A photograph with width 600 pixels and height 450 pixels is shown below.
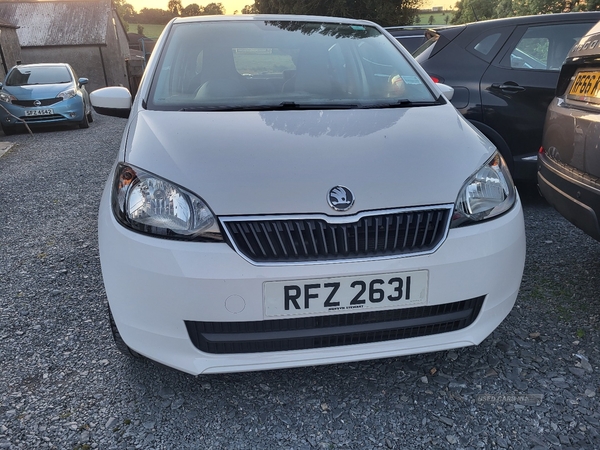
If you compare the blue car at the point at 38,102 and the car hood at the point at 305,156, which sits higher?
the car hood at the point at 305,156

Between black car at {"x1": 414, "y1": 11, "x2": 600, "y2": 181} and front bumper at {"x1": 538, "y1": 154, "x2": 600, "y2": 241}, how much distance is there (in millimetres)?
1332

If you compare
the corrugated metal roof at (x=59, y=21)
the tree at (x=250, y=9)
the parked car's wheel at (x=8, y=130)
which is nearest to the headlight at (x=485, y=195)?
the parked car's wheel at (x=8, y=130)

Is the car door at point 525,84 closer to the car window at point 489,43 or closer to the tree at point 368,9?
the car window at point 489,43

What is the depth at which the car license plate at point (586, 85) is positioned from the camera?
2314 millimetres

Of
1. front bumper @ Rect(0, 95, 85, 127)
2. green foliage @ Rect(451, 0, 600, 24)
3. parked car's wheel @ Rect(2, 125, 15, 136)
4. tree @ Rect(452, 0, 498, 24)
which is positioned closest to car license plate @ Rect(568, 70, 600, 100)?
front bumper @ Rect(0, 95, 85, 127)

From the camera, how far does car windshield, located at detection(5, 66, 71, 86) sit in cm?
1122

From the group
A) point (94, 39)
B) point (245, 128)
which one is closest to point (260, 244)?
point (245, 128)

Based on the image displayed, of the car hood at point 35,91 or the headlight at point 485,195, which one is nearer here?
the headlight at point 485,195

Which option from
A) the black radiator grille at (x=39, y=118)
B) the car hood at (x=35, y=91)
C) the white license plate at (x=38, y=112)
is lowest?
the black radiator grille at (x=39, y=118)

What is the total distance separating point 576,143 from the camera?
233cm

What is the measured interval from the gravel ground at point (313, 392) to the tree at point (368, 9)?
2160 cm

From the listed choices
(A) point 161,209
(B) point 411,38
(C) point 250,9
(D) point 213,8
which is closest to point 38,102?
(B) point 411,38

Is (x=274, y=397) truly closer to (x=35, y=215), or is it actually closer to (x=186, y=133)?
(x=186, y=133)

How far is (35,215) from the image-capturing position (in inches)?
179
